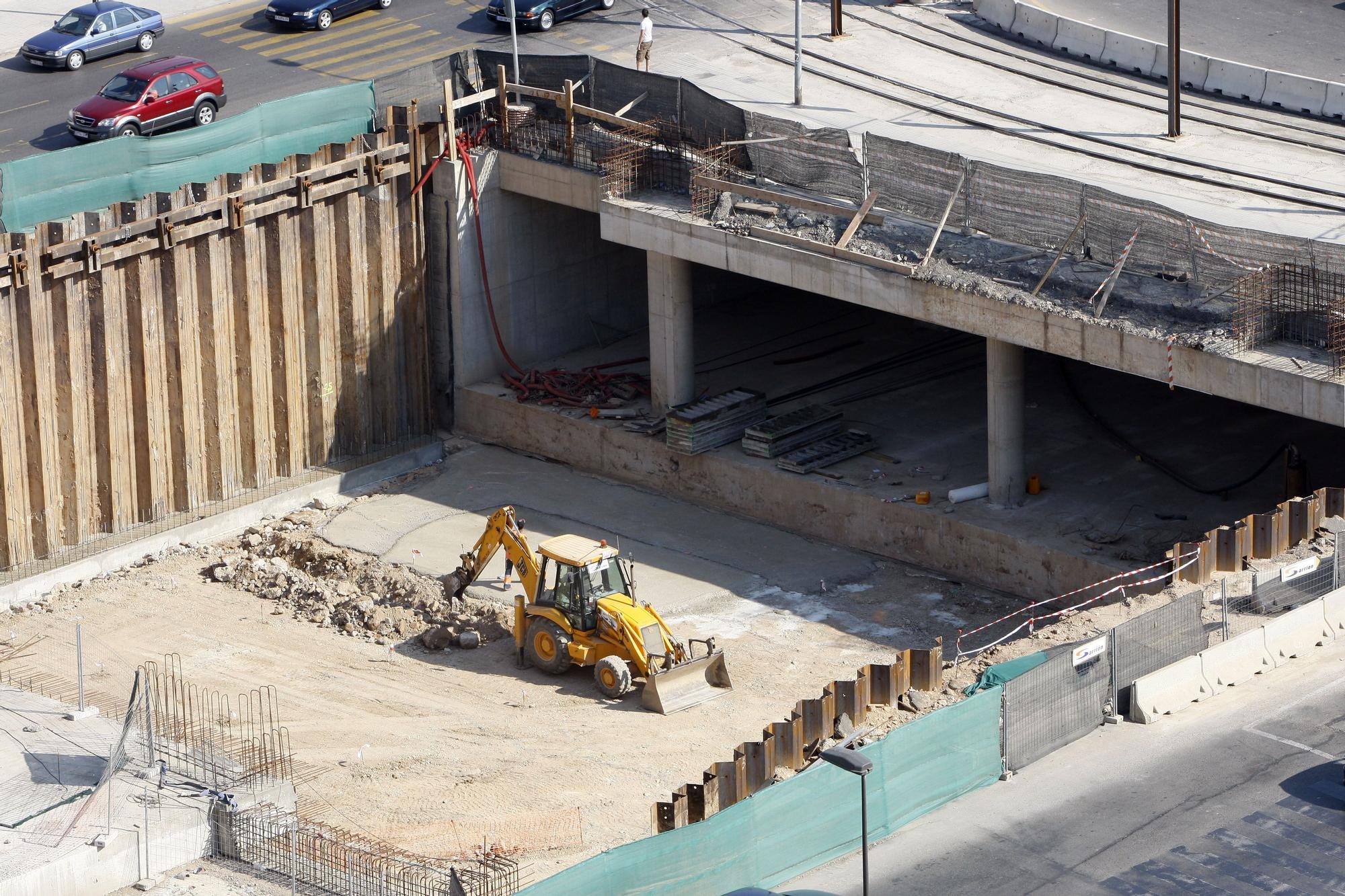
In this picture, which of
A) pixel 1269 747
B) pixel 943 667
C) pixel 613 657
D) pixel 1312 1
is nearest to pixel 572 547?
pixel 613 657

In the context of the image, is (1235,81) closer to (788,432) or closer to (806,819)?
(788,432)

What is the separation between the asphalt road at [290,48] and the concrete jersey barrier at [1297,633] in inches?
1017

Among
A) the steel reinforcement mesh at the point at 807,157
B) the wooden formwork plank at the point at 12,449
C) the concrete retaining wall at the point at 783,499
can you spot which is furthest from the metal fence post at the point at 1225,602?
the wooden formwork plank at the point at 12,449

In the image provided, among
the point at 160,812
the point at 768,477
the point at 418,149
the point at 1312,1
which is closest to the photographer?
the point at 160,812

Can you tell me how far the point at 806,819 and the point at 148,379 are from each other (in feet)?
61.7

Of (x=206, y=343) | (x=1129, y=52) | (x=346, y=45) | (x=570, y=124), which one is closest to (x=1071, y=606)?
(x=570, y=124)

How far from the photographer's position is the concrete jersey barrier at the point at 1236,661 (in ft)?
89.8

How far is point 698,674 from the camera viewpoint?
31.2 meters

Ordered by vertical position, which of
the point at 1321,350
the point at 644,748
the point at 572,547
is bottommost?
the point at 644,748

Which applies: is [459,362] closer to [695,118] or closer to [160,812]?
[695,118]

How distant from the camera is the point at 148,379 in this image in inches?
1486

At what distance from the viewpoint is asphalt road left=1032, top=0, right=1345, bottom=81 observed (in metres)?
47.6

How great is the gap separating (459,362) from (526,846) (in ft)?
A: 60.3

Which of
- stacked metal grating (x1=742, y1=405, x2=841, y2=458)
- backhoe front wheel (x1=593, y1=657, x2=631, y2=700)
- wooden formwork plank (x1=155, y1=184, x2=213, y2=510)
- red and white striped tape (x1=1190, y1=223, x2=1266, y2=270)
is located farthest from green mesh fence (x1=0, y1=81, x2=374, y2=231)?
red and white striped tape (x1=1190, y1=223, x2=1266, y2=270)
